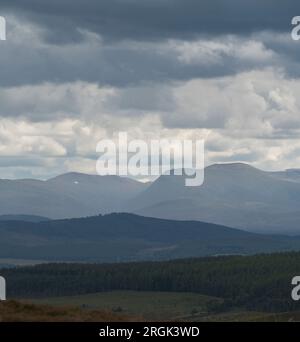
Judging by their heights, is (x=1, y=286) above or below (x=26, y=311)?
above

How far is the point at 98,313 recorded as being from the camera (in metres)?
52.5
